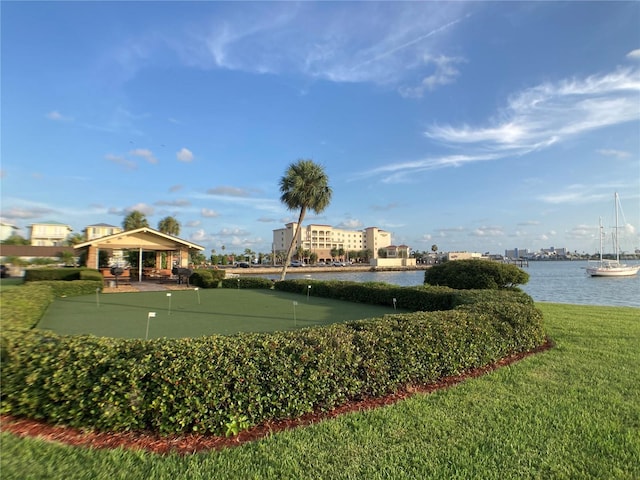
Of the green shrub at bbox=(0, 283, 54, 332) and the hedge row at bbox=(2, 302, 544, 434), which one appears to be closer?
the hedge row at bbox=(2, 302, 544, 434)

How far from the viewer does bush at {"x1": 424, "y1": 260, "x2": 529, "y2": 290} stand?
38.6 ft

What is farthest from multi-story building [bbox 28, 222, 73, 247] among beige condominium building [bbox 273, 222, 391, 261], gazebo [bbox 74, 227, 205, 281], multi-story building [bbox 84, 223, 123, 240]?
beige condominium building [bbox 273, 222, 391, 261]

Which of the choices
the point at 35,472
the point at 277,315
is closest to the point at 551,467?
the point at 35,472

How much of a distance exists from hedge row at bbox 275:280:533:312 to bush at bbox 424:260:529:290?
185 cm

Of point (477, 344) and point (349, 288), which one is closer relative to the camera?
point (477, 344)

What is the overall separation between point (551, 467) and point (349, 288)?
422 inches

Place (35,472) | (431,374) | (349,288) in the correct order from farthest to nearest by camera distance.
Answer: (349,288) < (431,374) < (35,472)

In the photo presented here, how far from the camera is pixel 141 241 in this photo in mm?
21641

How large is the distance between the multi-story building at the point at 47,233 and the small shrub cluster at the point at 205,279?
2863 cm

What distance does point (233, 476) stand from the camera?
2.38 metres

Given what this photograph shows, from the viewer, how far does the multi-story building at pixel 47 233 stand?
125 ft

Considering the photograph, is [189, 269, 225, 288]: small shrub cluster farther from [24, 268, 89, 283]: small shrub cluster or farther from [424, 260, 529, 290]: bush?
[424, 260, 529, 290]: bush

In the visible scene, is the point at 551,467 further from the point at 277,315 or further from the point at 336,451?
the point at 277,315

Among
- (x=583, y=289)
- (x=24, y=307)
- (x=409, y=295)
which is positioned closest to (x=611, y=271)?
(x=583, y=289)
